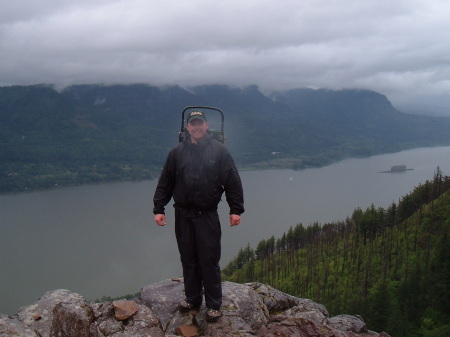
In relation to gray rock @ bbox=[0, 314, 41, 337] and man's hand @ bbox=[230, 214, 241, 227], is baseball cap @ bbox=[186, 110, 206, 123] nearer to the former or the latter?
man's hand @ bbox=[230, 214, 241, 227]

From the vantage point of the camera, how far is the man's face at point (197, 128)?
6.33 metres

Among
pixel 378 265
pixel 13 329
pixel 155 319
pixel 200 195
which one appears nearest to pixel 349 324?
pixel 155 319

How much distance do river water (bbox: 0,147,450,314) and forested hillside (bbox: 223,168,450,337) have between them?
10.0m

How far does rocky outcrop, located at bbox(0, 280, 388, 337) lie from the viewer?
5.73 meters

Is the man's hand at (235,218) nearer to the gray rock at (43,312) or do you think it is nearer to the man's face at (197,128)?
the man's face at (197,128)

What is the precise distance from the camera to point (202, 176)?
6227 mm

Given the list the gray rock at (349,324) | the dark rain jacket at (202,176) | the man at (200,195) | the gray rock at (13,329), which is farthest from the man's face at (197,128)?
the gray rock at (349,324)

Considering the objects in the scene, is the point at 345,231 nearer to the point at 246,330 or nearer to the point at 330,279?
the point at 330,279

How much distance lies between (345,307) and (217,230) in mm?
40036

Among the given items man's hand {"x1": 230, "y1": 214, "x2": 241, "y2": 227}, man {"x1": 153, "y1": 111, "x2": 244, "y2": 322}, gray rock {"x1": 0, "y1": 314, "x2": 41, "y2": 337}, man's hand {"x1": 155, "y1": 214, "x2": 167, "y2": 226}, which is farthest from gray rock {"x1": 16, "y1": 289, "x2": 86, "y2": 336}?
man's hand {"x1": 230, "y1": 214, "x2": 241, "y2": 227}

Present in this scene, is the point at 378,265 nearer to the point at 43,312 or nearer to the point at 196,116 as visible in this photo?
the point at 196,116

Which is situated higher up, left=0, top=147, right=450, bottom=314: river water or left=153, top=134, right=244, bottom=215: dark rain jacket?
left=153, top=134, right=244, bottom=215: dark rain jacket

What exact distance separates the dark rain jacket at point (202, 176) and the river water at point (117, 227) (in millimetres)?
52004

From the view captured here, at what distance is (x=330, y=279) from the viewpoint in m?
54.4
